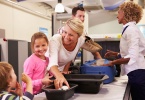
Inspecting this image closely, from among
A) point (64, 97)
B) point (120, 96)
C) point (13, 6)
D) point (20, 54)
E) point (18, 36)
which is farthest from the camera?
point (18, 36)

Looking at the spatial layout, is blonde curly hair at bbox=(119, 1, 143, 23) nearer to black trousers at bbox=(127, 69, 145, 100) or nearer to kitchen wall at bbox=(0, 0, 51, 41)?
black trousers at bbox=(127, 69, 145, 100)

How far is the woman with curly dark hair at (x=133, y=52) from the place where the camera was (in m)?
1.77

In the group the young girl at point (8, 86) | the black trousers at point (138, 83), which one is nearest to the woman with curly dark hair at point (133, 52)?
the black trousers at point (138, 83)

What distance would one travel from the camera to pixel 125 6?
6.50 feet

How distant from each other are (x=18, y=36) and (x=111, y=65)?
2.68 meters

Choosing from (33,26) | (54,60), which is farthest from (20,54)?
(33,26)

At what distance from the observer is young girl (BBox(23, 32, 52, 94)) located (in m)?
1.58

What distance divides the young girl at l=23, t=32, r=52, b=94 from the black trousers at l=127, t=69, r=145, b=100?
81 cm

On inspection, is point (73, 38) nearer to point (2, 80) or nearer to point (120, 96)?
point (120, 96)

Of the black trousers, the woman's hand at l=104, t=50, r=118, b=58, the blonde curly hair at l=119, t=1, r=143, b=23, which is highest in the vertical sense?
the blonde curly hair at l=119, t=1, r=143, b=23

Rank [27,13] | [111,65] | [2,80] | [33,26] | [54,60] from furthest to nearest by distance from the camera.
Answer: [33,26], [27,13], [111,65], [54,60], [2,80]

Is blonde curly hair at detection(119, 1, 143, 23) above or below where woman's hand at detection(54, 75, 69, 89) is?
above

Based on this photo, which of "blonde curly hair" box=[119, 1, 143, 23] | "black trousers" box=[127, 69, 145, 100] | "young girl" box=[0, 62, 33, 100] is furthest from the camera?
"blonde curly hair" box=[119, 1, 143, 23]

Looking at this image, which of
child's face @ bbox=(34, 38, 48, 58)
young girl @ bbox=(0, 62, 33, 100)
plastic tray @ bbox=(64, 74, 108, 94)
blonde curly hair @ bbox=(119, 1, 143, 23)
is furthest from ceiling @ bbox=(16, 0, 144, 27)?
young girl @ bbox=(0, 62, 33, 100)
